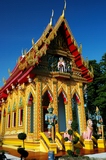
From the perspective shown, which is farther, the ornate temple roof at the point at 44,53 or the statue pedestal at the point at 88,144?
the ornate temple roof at the point at 44,53

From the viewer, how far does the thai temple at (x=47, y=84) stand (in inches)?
429

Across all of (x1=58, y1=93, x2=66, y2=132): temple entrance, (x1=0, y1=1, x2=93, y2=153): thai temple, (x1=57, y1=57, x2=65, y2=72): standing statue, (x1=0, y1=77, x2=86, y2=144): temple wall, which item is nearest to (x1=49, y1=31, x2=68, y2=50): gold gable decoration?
(x1=0, y1=1, x2=93, y2=153): thai temple

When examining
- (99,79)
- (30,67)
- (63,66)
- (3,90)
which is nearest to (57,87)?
(63,66)

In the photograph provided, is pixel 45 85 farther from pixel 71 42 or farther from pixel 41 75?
pixel 71 42

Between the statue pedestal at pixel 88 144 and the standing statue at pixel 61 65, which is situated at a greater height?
the standing statue at pixel 61 65

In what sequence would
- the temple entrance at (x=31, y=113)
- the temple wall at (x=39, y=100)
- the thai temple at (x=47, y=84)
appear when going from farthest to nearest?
1. the temple entrance at (x=31, y=113)
2. the thai temple at (x=47, y=84)
3. the temple wall at (x=39, y=100)

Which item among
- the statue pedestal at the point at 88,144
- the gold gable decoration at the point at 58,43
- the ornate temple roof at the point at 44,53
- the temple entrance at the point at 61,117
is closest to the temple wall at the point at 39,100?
the ornate temple roof at the point at 44,53

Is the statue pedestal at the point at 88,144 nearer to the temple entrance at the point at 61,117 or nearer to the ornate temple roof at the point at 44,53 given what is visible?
the temple entrance at the point at 61,117

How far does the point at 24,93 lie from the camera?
1237cm

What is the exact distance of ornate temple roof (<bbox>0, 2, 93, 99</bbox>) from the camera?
1109 cm

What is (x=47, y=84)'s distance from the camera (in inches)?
466

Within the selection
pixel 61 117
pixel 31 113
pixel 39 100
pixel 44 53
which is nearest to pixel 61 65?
pixel 44 53

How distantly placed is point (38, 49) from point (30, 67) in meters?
1.81

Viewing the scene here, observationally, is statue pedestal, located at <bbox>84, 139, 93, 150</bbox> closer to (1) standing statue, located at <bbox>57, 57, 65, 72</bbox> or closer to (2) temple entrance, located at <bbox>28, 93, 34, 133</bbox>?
(2) temple entrance, located at <bbox>28, 93, 34, 133</bbox>
